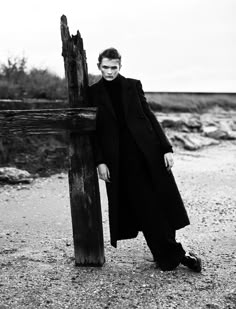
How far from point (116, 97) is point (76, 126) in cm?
43

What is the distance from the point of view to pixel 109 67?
4141mm

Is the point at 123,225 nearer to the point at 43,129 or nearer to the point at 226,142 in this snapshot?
the point at 43,129

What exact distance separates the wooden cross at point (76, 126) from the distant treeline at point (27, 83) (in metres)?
7.50

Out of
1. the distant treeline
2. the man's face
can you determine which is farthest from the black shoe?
the distant treeline

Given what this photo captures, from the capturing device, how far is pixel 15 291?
4.02 m

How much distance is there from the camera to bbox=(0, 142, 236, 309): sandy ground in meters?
3.85

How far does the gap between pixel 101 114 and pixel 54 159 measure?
6144 mm

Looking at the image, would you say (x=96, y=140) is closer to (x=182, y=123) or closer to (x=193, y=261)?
(x=193, y=261)

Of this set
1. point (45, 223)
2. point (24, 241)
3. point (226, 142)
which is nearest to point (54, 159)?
point (45, 223)

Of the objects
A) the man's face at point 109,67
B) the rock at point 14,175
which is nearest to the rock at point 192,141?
the rock at point 14,175

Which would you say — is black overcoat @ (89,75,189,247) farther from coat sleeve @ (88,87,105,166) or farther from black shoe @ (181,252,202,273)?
black shoe @ (181,252,202,273)

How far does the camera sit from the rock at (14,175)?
873 cm

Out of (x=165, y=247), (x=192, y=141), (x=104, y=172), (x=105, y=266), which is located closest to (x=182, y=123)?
(x=192, y=141)

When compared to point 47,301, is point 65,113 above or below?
above
